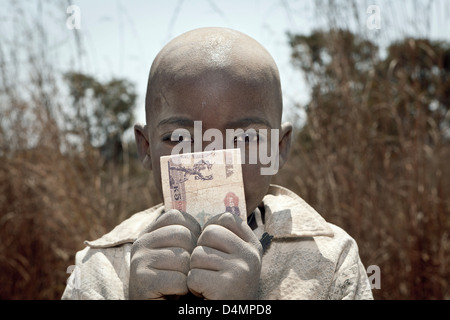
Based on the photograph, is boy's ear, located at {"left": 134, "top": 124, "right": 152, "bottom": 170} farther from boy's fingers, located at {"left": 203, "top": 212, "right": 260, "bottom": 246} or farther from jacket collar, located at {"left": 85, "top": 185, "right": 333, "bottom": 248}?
boy's fingers, located at {"left": 203, "top": 212, "right": 260, "bottom": 246}

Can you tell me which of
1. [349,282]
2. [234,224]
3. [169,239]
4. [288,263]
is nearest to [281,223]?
[288,263]

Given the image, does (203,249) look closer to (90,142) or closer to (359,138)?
(359,138)

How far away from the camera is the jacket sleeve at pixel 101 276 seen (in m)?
1.41

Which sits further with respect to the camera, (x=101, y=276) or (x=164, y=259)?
(x=101, y=276)

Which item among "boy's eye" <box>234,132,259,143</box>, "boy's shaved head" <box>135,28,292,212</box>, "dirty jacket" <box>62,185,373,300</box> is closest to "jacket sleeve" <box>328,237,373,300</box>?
"dirty jacket" <box>62,185,373,300</box>

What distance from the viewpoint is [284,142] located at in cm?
162

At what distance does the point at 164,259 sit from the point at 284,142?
70 cm

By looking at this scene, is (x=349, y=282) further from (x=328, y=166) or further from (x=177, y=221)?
(x=328, y=166)

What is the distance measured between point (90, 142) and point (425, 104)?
201 centimetres

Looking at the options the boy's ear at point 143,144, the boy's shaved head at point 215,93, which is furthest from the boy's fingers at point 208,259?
the boy's ear at point 143,144

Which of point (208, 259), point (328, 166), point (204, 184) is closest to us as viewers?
point (208, 259)

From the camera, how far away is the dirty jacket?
1362 millimetres

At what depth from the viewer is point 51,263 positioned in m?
2.99

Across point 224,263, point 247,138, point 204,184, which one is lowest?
point 224,263
